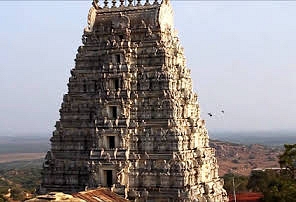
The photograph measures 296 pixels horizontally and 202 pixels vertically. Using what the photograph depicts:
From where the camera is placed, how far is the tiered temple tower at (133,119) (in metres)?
30.9

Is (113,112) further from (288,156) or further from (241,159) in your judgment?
(241,159)

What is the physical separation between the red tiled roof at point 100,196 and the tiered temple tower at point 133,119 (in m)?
0.78

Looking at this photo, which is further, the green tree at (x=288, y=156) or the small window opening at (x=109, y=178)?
the green tree at (x=288, y=156)

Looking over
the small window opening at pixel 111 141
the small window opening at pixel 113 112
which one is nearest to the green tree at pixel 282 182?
the small window opening at pixel 111 141

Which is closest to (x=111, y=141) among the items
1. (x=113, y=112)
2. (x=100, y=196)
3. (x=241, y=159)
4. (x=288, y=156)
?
(x=113, y=112)

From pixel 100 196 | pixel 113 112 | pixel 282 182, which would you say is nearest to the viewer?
pixel 100 196

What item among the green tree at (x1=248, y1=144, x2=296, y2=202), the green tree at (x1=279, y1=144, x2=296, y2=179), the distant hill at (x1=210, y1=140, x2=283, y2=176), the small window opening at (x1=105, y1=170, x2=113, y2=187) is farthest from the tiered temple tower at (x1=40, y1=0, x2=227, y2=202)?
the distant hill at (x1=210, y1=140, x2=283, y2=176)

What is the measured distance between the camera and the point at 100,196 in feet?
95.2

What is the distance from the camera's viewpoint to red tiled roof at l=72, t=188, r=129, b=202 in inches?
1089

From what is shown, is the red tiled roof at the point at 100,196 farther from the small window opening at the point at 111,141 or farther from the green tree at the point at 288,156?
the green tree at the point at 288,156

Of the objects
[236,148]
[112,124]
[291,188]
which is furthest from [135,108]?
[236,148]

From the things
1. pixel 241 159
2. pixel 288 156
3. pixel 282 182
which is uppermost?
pixel 288 156

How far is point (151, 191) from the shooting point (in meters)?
30.8

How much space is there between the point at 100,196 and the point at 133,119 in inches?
197
